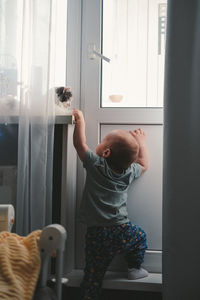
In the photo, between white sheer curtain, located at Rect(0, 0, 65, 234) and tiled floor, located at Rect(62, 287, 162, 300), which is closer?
white sheer curtain, located at Rect(0, 0, 65, 234)

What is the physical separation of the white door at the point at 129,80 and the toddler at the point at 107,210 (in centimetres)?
15

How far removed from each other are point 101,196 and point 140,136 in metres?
0.36

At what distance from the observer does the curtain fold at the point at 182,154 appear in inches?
48.4

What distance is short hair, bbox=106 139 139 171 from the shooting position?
1438mm

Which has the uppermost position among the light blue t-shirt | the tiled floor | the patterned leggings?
the light blue t-shirt

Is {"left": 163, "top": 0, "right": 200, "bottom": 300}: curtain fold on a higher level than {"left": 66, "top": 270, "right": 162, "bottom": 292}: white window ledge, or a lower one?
higher

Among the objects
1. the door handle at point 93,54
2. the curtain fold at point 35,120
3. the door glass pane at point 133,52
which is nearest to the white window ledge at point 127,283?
the curtain fold at point 35,120

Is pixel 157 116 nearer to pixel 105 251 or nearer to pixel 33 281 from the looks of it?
pixel 105 251

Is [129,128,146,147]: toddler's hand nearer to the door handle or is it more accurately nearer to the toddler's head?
the toddler's head

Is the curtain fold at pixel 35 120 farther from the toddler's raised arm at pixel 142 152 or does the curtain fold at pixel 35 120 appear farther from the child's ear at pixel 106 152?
the toddler's raised arm at pixel 142 152

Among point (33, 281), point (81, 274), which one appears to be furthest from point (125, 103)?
point (33, 281)

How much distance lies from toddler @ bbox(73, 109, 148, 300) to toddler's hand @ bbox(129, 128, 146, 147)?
0.14 meters

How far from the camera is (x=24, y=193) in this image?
133 cm

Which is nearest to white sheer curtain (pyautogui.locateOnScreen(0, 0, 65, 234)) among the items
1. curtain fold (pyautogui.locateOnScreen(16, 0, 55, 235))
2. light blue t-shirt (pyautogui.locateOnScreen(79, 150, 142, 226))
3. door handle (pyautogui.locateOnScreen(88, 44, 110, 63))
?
curtain fold (pyautogui.locateOnScreen(16, 0, 55, 235))
